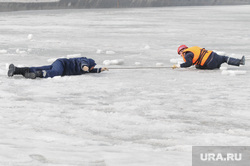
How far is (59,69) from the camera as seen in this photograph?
7527 millimetres

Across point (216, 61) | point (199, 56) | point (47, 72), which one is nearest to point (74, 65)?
point (47, 72)

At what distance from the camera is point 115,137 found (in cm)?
426

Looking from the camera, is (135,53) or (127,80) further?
(135,53)

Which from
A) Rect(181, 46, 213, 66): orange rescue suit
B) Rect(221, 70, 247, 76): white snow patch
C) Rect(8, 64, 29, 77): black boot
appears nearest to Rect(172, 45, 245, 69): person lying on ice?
Rect(181, 46, 213, 66): orange rescue suit

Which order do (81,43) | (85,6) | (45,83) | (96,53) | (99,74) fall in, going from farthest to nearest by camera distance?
(85,6)
(81,43)
(96,53)
(99,74)
(45,83)

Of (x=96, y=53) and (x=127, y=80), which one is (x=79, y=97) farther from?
(x=96, y=53)

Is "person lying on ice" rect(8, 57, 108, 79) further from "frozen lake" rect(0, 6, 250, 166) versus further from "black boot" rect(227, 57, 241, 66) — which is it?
"black boot" rect(227, 57, 241, 66)

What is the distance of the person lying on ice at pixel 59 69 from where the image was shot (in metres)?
7.36

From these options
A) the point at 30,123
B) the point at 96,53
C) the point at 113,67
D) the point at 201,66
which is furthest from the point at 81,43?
the point at 30,123

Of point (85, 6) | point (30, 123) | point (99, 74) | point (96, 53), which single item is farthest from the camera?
point (85, 6)

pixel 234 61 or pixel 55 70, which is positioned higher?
pixel 234 61

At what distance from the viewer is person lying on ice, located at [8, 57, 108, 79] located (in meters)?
7.36

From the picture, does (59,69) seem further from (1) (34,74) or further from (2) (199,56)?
(2) (199,56)

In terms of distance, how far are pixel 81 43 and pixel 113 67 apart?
458 centimetres
